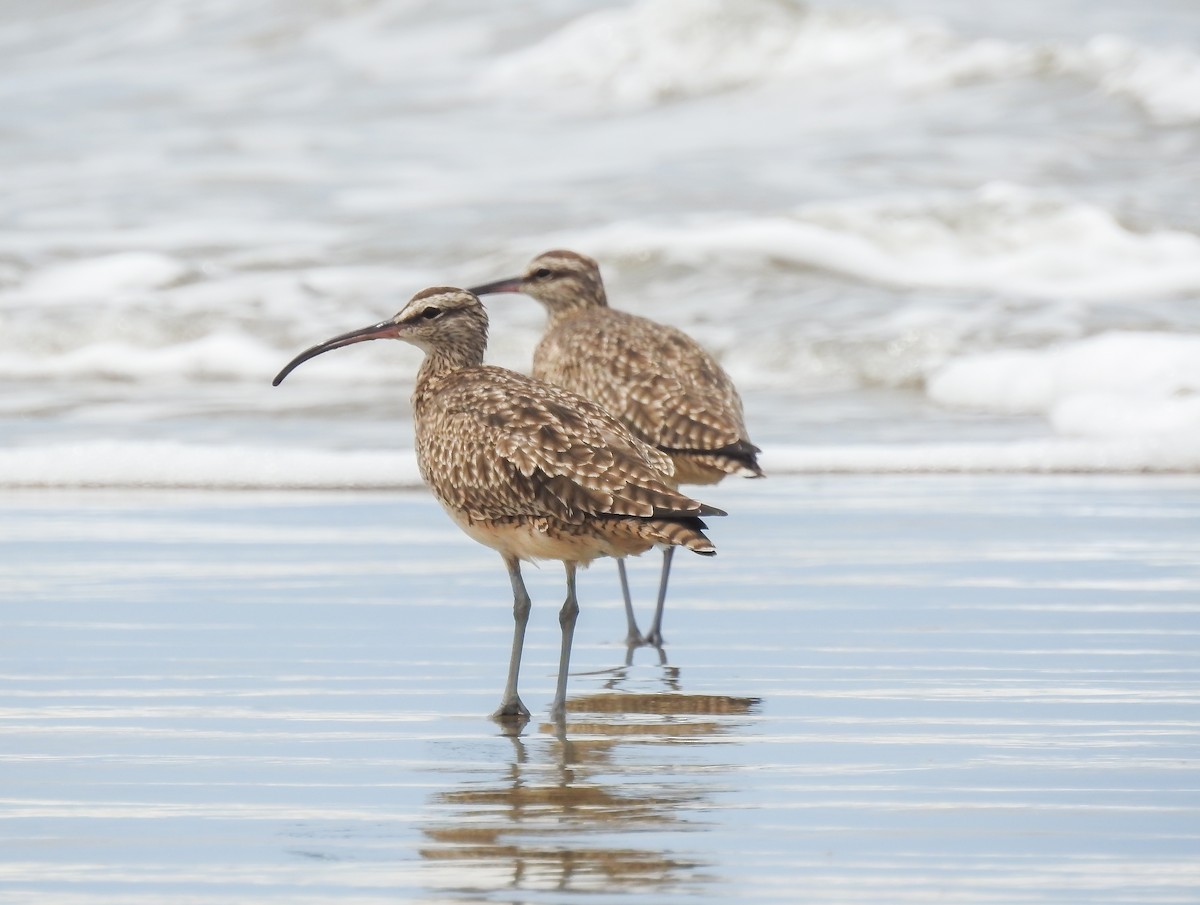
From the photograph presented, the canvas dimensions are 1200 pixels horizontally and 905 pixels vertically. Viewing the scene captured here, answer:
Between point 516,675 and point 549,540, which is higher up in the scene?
point 549,540

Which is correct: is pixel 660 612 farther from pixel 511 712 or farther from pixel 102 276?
pixel 102 276

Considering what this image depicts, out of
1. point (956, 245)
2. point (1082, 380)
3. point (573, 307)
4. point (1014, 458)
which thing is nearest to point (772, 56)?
point (956, 245)

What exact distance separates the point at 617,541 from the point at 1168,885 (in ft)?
6.47

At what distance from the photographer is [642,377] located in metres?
7.38

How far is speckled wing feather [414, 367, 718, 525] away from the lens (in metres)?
5.11

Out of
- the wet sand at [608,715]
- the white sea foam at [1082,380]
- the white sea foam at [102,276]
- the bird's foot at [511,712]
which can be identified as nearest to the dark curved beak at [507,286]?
the wet sand at [608,715]

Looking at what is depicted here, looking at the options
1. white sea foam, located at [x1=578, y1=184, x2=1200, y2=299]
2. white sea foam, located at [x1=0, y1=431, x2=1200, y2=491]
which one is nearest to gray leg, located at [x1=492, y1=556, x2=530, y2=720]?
white sea foam, located at [x1=0, y1=431, x2=1200, y2=491]

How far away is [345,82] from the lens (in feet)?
90.8

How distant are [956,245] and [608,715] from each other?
14.7 meters

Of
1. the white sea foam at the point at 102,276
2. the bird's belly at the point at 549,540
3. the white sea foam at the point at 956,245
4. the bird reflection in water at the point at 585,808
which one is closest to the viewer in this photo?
the bird reflection in water at the point at 585,808

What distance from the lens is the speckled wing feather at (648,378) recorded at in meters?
7.07

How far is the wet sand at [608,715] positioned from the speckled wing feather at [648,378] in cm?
56

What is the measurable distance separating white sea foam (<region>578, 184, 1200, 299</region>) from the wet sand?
378 inches

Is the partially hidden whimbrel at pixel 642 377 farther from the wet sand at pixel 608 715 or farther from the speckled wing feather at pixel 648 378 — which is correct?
the wet sand at pixel 608 715
